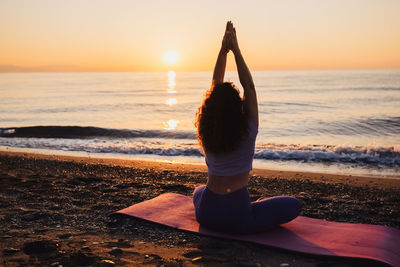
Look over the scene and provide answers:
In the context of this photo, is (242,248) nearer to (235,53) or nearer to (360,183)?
(235,53)

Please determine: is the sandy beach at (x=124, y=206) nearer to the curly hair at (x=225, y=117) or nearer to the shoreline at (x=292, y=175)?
the shoreline at (x=292, y=175)

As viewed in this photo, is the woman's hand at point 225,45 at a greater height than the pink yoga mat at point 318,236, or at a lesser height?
greater

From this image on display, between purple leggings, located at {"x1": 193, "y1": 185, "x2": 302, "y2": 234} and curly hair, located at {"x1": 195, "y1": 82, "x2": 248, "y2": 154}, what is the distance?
0.60 metres

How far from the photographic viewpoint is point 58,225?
4746 mm

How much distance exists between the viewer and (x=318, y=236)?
418 centimetres

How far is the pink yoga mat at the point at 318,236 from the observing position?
3684 millimetres

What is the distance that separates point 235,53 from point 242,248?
1997 millimetres

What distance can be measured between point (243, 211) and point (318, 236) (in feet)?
2.99

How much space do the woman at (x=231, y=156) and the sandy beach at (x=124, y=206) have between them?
0.30 m

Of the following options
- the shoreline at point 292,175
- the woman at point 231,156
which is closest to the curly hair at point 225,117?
the woman at point 231,156

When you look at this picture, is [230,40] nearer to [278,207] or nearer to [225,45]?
[225,45]

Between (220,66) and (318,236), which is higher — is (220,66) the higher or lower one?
the higher one

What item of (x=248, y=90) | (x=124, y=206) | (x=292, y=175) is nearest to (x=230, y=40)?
(x=248, y=90)

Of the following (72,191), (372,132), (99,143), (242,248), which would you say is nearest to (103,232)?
(242,248)
